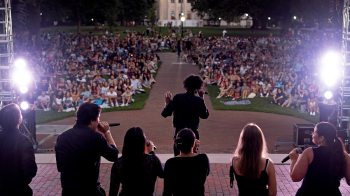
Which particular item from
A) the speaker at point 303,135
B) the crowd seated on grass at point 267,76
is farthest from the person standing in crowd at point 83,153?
the crowd seated on grass at point 267,76

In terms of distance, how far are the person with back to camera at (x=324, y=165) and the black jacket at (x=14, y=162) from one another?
2779 millimetres

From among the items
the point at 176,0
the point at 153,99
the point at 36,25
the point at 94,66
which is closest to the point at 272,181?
the point at 153,99

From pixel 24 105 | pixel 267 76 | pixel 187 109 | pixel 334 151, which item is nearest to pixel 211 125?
pixel 24 105

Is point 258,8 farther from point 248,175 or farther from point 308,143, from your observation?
point 248,175

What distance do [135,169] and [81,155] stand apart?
68 centimetres

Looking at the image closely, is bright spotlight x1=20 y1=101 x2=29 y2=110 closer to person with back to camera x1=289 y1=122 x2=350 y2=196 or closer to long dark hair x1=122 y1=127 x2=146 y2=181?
long dark hair x1=122 y1=127 x2=146 y2=181

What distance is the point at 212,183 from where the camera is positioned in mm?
10242

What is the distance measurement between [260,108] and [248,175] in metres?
15.6

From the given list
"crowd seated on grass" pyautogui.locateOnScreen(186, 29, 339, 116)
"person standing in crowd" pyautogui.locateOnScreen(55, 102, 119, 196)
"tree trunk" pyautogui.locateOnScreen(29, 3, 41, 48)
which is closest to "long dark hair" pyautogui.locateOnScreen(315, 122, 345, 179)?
"person standing in crowd" pyautogui.locateOnScreen(55, 102, 119, 196)

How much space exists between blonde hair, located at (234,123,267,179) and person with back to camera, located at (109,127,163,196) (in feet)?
2.79

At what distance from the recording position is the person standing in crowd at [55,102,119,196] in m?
5.67

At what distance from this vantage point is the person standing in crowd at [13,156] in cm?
574

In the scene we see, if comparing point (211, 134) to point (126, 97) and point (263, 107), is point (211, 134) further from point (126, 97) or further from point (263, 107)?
point (126, 97)

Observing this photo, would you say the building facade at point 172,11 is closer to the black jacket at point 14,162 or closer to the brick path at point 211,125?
the brick path at point 211,125
